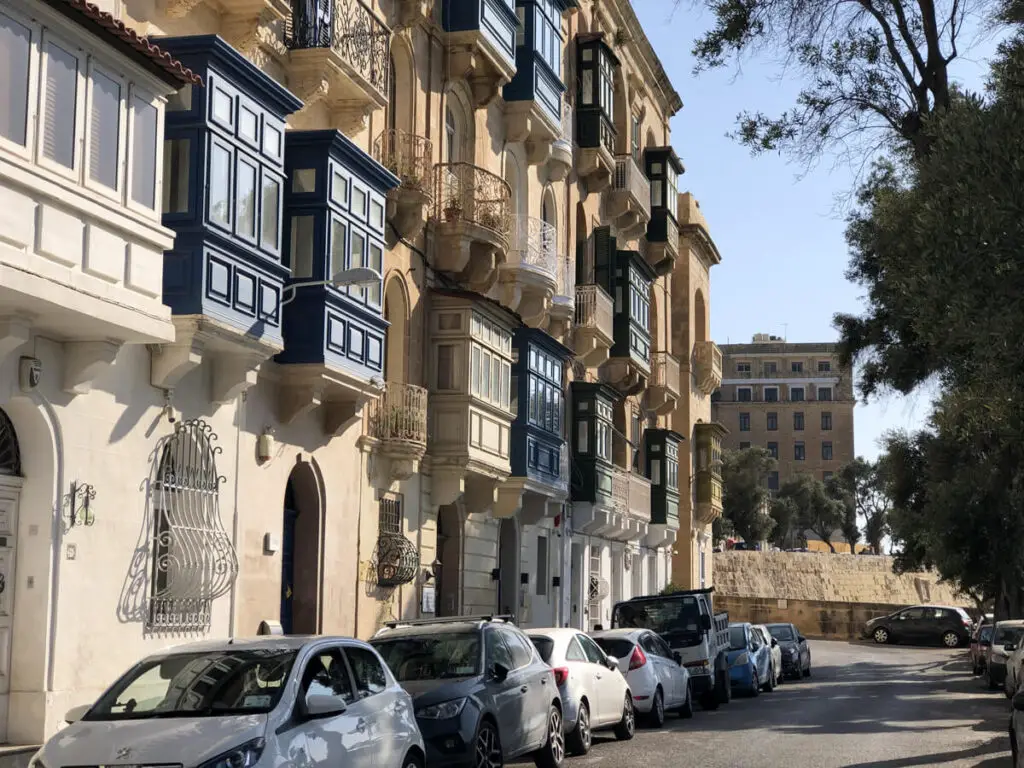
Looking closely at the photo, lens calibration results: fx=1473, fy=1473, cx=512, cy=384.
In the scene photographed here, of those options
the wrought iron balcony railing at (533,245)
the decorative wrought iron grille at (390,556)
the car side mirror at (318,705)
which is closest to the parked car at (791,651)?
the wrought iron balcony railing at (533,245)

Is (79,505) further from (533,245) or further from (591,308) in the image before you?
(591,308)

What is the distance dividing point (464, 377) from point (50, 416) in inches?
449

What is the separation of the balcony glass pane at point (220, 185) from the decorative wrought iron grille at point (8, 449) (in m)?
Answer: 3.40

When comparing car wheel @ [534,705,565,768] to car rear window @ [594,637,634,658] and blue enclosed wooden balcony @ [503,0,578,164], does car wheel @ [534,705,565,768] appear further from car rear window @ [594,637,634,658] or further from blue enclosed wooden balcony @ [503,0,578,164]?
blue enclosed wooden balcony @ [503,0,578,164]

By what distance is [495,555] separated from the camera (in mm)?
29922

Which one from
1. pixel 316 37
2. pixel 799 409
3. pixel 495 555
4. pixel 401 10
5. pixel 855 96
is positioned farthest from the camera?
pixel 799 409

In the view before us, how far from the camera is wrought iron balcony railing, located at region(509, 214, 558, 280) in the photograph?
29766mm

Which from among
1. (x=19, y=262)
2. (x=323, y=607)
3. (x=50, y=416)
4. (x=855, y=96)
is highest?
(x=855, y=96)

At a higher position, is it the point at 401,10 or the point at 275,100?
the point at 401,10

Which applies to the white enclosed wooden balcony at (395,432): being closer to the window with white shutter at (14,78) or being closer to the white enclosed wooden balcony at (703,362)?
the window with white shutter at (14,78)

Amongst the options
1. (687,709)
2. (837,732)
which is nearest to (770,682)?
(687,709)

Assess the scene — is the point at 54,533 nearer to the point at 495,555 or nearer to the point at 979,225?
the point at 979,225

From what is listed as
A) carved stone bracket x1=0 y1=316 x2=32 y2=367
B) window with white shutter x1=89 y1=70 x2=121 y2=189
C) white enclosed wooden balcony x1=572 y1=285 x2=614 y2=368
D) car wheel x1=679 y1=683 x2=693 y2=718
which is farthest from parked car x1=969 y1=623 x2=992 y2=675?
carved stone bracket x1=0 y1=316 x2=32 y2=367

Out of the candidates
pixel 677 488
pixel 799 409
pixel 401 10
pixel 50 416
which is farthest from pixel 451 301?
pixel 799 409
